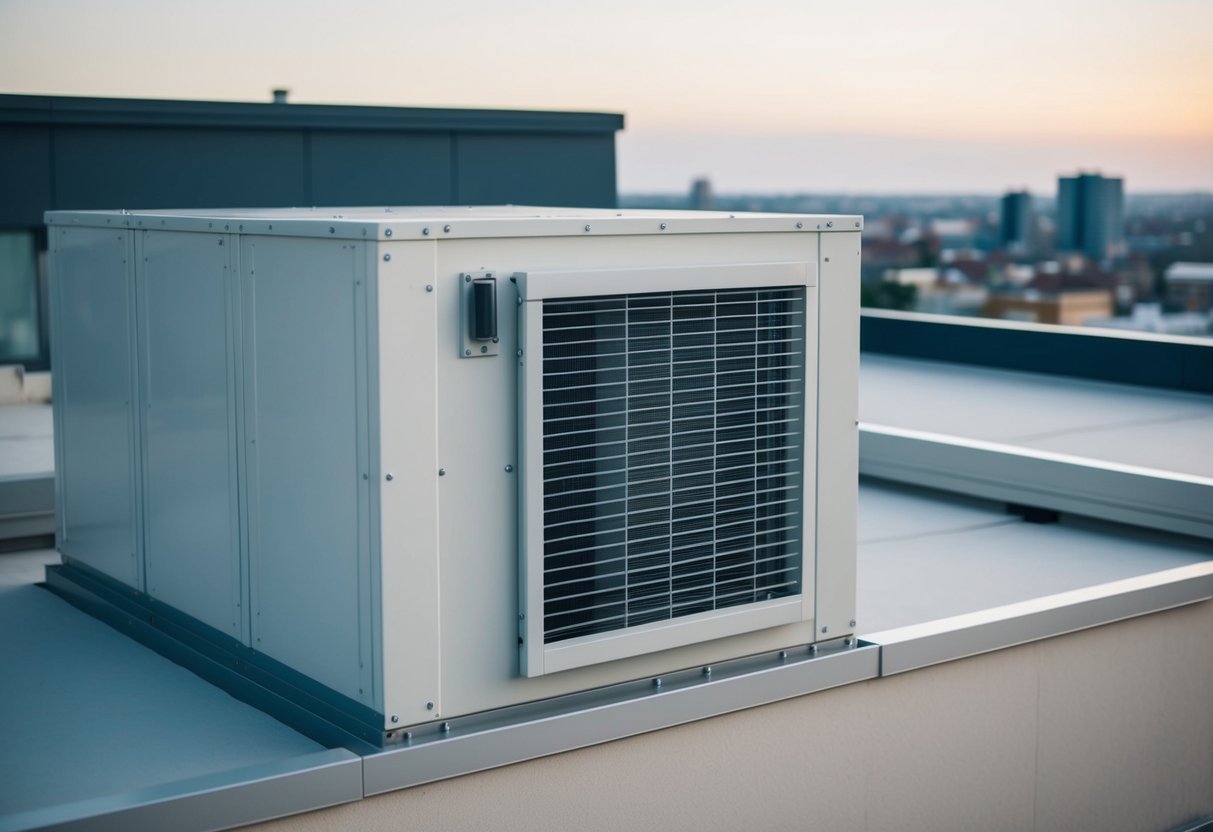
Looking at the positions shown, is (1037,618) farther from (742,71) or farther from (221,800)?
(742,71)

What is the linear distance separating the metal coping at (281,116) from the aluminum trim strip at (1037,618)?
30.5 feet

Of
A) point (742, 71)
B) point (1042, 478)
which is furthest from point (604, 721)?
point (742, 71)

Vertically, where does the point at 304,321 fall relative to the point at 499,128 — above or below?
below

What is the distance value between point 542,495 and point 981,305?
44912mm

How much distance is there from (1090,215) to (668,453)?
150ft

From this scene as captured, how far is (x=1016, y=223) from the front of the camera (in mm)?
47750

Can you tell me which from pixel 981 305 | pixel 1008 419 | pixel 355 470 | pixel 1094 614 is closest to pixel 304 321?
pixel 355 470

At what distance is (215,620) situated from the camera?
131 inches

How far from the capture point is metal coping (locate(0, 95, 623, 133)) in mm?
10680

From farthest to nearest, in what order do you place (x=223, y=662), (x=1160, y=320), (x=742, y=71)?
1. (x=1160, y=320)
2. (x=742, y=71)
3. (x=223, y=662)

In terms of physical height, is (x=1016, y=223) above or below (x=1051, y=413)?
above

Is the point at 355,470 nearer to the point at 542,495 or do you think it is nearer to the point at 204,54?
the point at 542,495

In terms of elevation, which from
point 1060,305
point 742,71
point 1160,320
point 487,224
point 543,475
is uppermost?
point 742,71

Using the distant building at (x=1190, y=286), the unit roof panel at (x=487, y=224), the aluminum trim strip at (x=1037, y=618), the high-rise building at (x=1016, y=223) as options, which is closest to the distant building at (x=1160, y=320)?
the distant building at (x=1190, y=286)
